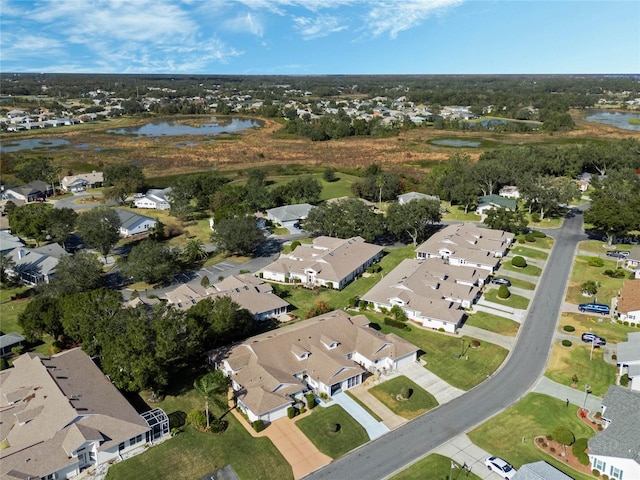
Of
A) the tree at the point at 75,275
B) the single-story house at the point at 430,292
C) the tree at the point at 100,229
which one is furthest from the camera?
the tree at the point at 100,229

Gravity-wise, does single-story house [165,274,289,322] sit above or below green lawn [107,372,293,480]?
above

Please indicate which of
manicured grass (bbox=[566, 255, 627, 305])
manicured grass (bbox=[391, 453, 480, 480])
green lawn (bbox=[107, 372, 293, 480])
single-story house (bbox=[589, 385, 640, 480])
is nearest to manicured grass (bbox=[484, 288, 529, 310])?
manicured grass (bbox=[566, 255, 627, 305])

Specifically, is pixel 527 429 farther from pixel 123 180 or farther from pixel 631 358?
pixel 123 180

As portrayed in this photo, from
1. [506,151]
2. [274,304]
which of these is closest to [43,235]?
[274,304]

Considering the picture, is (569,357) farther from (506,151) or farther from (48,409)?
(506,151)

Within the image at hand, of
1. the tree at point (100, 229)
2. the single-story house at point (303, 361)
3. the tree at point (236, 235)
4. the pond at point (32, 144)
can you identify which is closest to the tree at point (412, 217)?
the tree at point (236, 235)

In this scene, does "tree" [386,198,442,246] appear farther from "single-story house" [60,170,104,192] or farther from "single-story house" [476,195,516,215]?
"single-story house" [60,170,104,192]

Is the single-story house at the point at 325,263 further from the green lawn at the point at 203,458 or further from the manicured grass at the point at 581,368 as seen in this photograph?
the green lawn at the point at 203,458
